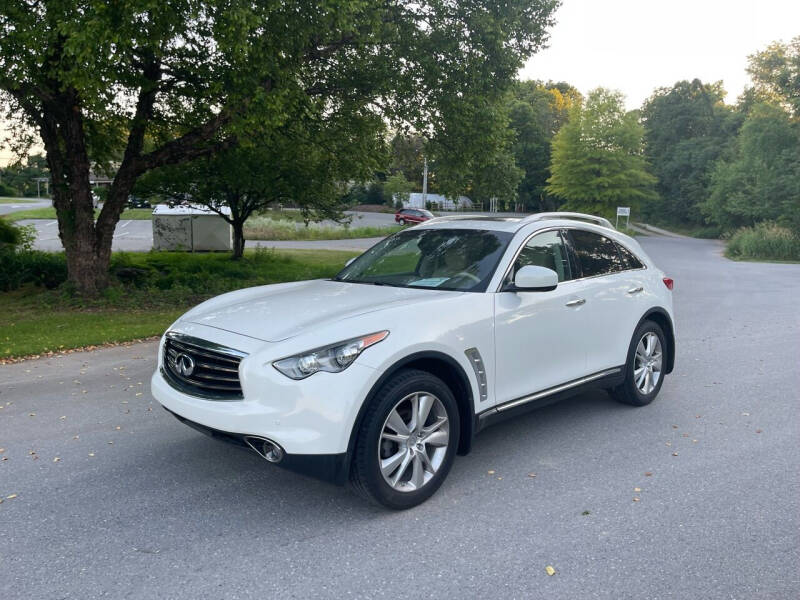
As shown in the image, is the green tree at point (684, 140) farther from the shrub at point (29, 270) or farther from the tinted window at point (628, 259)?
the tinted window at point (628, 259)

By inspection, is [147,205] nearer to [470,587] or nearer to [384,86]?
[384,86]

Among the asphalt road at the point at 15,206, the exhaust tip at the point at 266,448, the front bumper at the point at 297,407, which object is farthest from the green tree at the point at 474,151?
the asphalt road at the point at 15,206

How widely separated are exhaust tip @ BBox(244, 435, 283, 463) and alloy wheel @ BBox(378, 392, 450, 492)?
1.83 feet

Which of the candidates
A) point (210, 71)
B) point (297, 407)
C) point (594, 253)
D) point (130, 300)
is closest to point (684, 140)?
point (210, 71)

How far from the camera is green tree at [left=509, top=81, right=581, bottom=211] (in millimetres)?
75000

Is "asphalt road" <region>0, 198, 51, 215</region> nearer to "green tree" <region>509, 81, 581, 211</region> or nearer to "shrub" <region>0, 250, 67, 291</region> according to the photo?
"shrub" <region>0, 250, 67, 291</region>

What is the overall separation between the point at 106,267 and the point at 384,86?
20.6 ft

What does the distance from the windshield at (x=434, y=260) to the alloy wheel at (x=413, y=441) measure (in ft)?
3.12

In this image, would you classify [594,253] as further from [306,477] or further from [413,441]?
[306,477]

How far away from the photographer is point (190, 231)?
76.2ft

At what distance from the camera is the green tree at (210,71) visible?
27.9 ft

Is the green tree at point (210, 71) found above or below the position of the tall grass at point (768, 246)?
above

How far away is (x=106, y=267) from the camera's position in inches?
494

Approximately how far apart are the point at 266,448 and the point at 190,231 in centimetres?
2090
